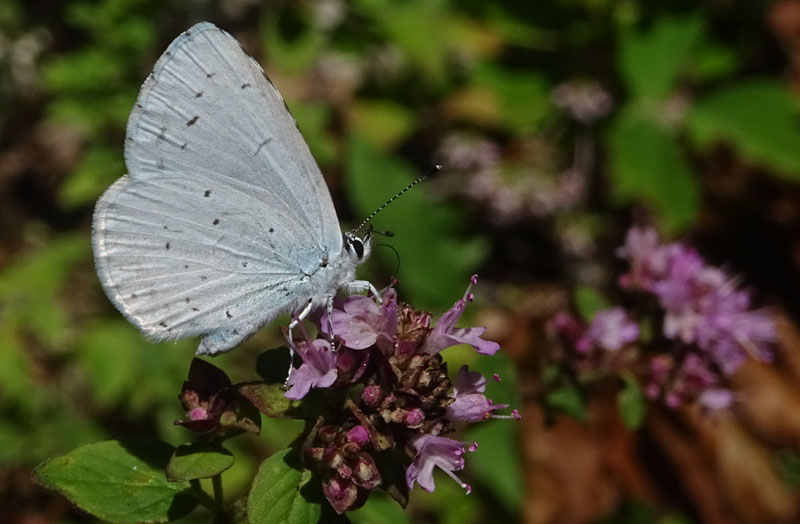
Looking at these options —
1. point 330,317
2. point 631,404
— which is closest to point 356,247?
point 330,317

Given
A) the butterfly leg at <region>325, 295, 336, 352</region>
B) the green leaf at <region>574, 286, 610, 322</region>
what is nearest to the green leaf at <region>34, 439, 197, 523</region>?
the butterfly leg at <region>325, 295, 336, 352</region>

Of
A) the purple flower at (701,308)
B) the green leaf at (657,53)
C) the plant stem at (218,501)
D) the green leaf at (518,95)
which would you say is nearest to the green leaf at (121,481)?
the plant stem at (218,501)

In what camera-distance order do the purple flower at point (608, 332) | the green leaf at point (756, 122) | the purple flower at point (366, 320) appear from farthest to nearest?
the green leaf at point (756, 122), the purple flower at point (608, 332), the purple flower at point (366, 320)

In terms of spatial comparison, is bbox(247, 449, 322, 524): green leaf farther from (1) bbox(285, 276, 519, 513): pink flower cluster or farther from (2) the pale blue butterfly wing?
(2) the pale blue butterfly wing

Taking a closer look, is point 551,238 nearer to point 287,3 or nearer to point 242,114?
point 287,3

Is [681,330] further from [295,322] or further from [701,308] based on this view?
[295,322]

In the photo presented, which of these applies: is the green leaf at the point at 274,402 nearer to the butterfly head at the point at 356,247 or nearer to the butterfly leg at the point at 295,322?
the butterfly leg at the point at 295,322
